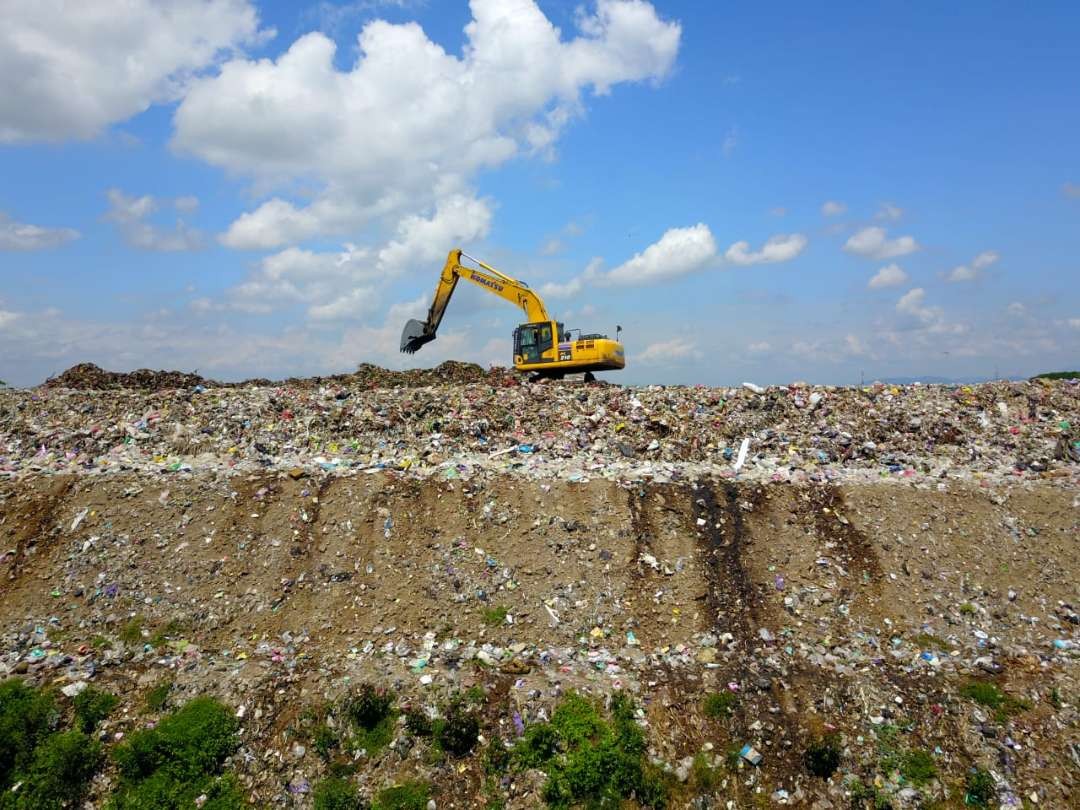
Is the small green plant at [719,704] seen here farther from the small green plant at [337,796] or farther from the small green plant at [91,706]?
the small green plant at [91,706]

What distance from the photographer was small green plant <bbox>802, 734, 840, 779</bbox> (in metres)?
6.11

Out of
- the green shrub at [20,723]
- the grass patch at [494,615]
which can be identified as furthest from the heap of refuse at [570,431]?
the green shrub at [20,723]

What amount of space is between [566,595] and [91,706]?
5082 millimetres

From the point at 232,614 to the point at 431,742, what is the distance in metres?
3.07

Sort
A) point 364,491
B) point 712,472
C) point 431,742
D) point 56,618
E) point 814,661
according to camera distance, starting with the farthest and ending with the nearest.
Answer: point 712,472 < point 364,491 < point 56,618 < point 814,661 < point 431,742

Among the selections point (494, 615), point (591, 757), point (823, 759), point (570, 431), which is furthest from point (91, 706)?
point (570, 431)

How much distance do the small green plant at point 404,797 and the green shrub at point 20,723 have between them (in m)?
3.41

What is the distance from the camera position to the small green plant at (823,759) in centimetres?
611

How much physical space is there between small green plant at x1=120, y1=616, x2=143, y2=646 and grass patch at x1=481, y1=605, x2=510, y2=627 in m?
3.94

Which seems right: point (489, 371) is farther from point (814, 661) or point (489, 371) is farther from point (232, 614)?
point (814, 661)

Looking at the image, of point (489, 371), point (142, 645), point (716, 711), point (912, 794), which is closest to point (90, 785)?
point (142, 645)

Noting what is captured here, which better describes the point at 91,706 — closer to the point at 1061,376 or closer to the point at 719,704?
the point at 719,704

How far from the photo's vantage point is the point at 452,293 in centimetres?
1733

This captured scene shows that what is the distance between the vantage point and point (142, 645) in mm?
7441
